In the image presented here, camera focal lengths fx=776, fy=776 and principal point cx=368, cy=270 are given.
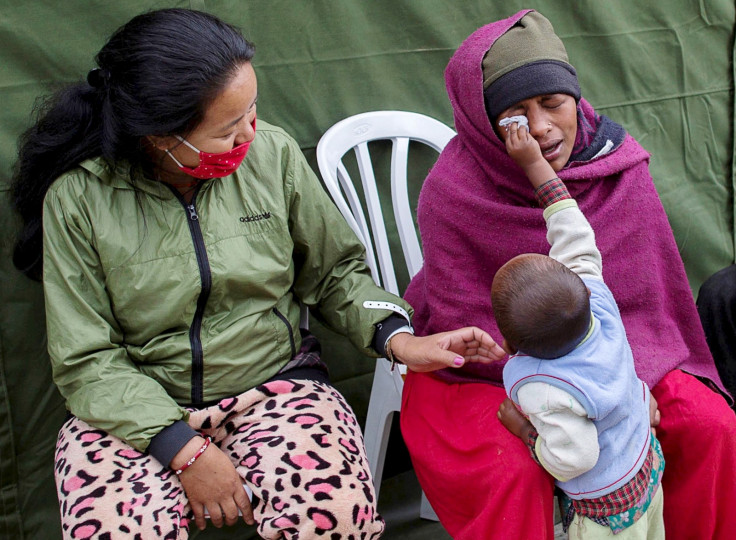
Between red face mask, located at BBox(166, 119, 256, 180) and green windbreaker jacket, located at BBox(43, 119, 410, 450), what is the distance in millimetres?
94

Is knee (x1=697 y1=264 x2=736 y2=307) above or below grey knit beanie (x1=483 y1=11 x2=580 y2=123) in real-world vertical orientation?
below

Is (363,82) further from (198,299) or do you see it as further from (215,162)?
(198,299)

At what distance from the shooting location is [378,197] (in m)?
2.50

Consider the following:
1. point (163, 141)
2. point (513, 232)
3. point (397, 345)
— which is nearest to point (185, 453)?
point (397, 345)

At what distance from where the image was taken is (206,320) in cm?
185

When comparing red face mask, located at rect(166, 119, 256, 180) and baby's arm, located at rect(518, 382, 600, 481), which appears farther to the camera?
red face mask, located at rect(166, 119, 256, 180)

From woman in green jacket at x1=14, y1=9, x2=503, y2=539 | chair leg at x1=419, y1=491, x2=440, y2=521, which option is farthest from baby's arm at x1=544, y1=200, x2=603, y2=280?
chair leg at x1=419, y1=491, x2=440, y2=521

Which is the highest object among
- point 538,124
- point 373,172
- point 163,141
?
point 163,141

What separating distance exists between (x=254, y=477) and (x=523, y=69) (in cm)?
114

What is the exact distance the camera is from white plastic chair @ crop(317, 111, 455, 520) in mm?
2303

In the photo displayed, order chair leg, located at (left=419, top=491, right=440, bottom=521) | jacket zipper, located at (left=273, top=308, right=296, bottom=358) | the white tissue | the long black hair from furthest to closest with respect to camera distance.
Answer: chair leg, located at (left=419, top=491, right=440, bottom=521), jacket zipper, located at (left=273, top=308, right=296, bottom=358), the white tissue, the long black hair

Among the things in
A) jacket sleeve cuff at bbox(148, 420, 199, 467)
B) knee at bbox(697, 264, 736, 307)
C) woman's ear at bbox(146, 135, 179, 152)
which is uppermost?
woman's ear at bbox(146, 135, 179, 152)

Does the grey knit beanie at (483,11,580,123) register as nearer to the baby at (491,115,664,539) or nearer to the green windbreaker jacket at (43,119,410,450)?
the baby at (491,115,664,539)

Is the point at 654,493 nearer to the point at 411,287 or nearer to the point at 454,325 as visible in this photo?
the point at 454,325
